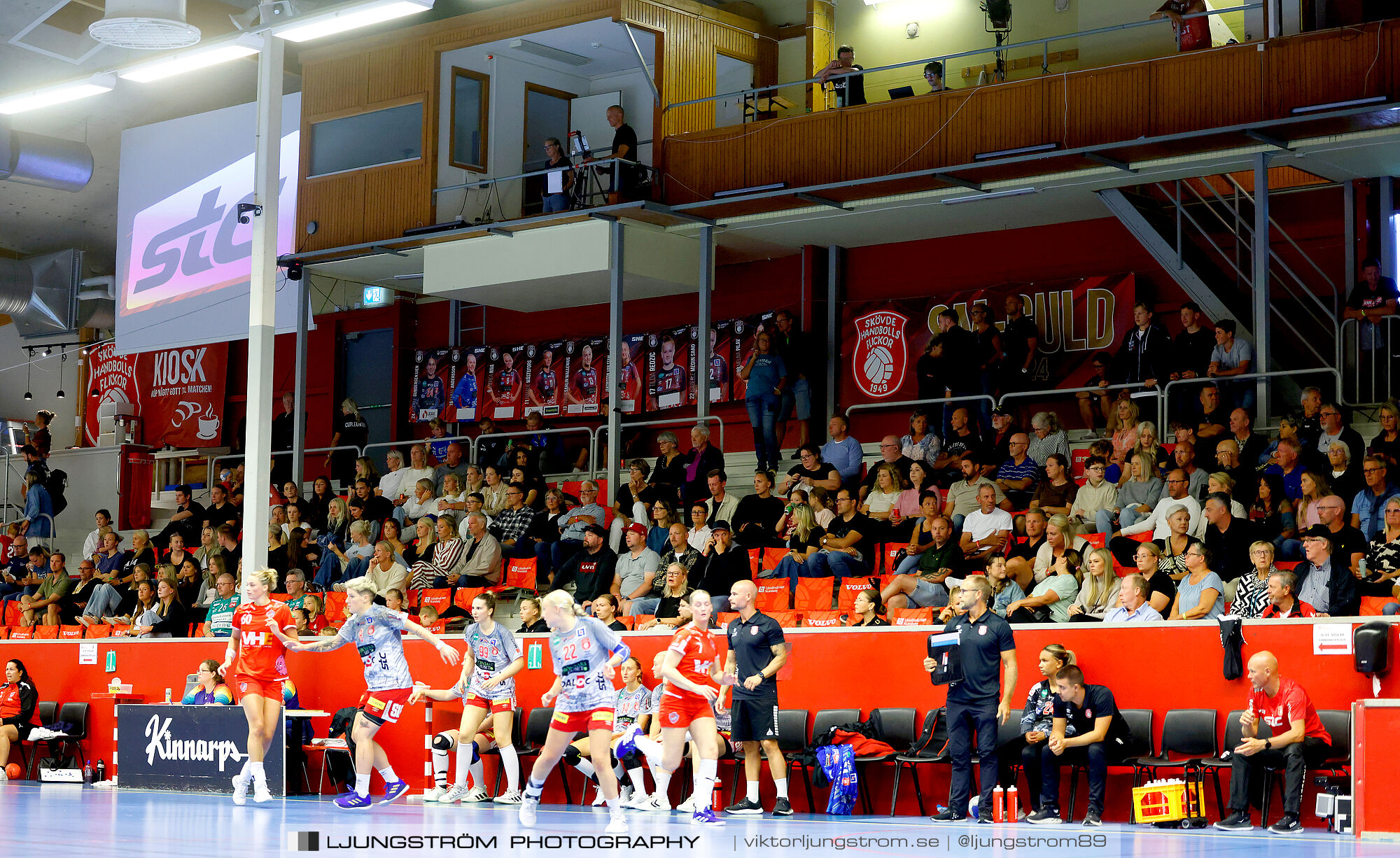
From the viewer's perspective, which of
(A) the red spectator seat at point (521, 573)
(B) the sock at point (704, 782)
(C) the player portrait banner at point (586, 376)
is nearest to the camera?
(B) the sock at point (704, 782)

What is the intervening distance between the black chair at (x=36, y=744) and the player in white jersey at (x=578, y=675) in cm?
934

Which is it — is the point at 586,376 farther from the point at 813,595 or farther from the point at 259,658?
the point at 259,658

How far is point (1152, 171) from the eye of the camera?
16.5m

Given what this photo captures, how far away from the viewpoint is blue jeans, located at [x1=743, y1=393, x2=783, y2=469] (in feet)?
60.4

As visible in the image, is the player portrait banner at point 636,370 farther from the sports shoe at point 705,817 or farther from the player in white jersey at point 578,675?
the sports shoe at point 705,817

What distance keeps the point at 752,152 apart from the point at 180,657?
8713 millimetres

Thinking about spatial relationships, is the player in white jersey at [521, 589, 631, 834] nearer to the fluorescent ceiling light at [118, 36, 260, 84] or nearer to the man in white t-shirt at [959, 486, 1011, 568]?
the man in white t-shirt at [959, 486, 1011, 568]

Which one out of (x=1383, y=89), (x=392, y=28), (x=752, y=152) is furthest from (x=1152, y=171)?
(x=392, y=28)

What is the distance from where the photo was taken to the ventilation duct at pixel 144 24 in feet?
43.3

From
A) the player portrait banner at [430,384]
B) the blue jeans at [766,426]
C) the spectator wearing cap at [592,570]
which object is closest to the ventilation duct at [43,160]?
the player portrait banner at [430,384]

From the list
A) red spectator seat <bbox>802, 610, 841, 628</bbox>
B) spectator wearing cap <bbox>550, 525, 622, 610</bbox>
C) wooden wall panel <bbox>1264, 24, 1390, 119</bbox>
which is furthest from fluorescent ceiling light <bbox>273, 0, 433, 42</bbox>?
wooden wall panel <bbox>1264, 24, 1390, 119</bbox>

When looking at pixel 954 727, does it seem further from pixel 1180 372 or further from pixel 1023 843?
pixel 1180 372

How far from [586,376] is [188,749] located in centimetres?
1074

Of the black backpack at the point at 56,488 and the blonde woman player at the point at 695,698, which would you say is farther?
the black backpack at the point at 56,488
